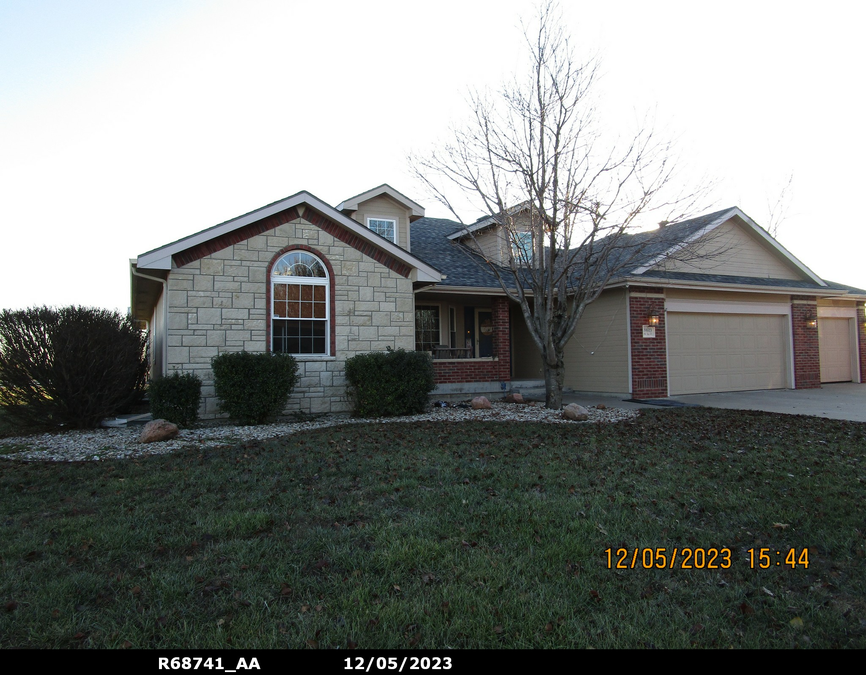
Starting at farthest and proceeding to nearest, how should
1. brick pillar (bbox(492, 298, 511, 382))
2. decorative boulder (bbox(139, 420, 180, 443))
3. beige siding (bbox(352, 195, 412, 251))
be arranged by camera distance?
beige siding (bbox(352, 195, 412, 251)) < brick pillar (bbox(492, 298, 511, 382)) < decorative boulder (bbox(139, 420, 180, 443))

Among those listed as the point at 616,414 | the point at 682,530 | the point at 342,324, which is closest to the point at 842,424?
the point at 616,414

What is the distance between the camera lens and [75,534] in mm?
4289

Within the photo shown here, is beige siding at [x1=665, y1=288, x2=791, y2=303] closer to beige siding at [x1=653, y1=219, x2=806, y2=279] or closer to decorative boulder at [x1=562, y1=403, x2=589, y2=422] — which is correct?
beige siding at [x1=653, y1=219, x2=806, y2=279]

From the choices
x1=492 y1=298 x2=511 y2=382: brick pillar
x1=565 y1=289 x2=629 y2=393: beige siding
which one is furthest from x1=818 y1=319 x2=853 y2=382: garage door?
x1=492 y1=298 x2=511 y2=382: brick pillar

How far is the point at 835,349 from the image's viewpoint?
18.2 m

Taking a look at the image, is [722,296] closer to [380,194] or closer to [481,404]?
[481,404]

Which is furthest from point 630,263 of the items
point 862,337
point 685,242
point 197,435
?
point 862,337

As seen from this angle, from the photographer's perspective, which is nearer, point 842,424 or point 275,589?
point 275,589

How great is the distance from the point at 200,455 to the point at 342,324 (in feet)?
15.4

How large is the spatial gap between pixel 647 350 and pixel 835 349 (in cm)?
889

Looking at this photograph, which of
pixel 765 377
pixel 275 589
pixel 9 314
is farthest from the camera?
pixel 765 377

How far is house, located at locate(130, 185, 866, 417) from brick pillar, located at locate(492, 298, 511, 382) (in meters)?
0.04

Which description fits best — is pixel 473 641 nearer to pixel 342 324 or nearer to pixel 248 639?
pixel 248 639

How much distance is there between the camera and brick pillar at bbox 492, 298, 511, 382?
47.5ft
